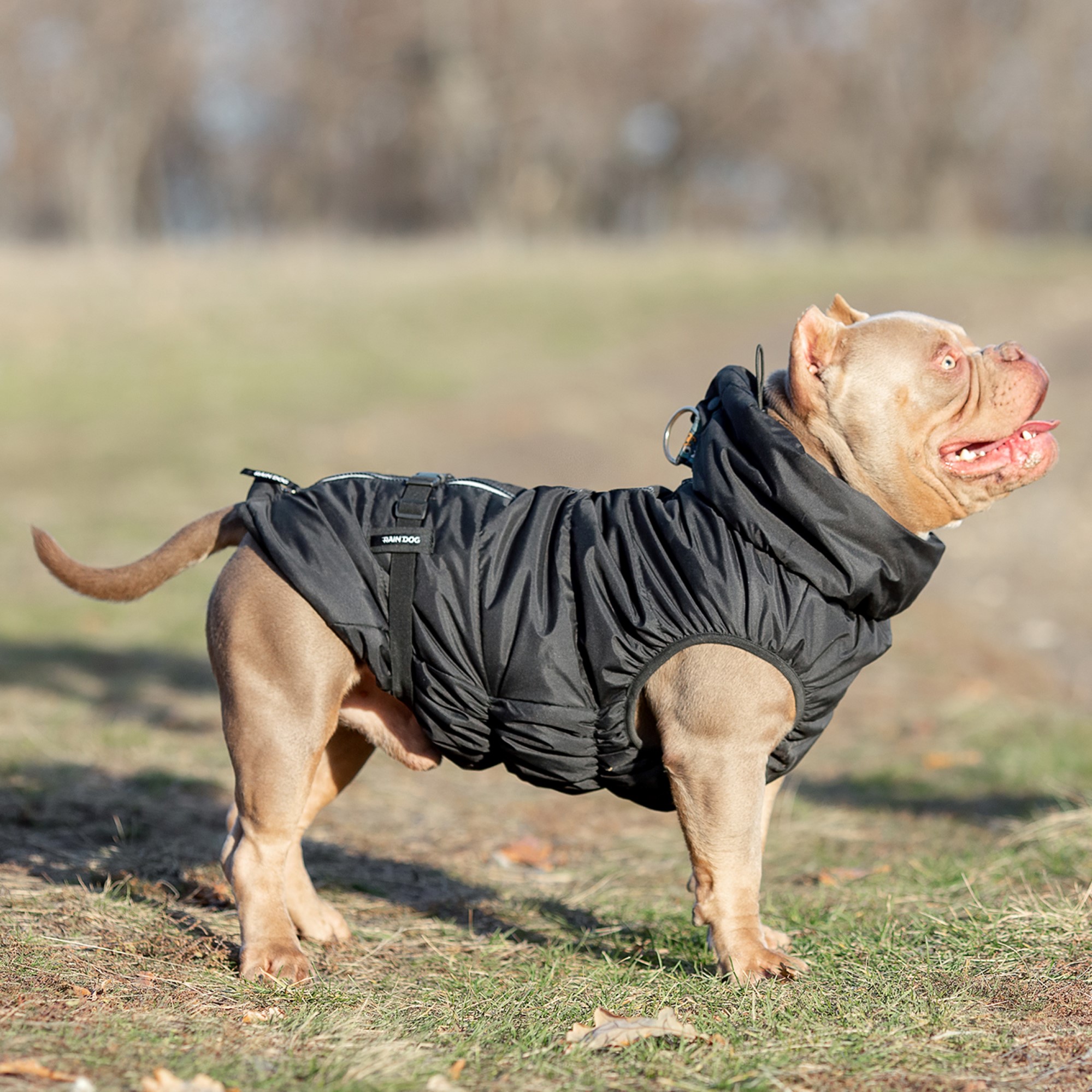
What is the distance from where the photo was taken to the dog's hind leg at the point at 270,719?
361cm

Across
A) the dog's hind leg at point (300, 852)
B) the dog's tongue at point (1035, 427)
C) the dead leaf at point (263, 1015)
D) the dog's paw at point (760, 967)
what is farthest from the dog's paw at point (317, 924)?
the dog's tongue at point (1035, 427)

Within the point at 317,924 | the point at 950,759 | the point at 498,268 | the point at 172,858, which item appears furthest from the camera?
the point at 498,268

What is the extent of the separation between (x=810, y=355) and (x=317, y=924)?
2.27 metres

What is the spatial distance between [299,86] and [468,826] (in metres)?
44.0

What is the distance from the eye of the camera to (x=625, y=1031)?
9.84 feet

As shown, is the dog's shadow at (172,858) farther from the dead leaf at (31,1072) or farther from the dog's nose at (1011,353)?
the dog's nose at (1011,353)

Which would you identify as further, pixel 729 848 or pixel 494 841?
pixel 494 841

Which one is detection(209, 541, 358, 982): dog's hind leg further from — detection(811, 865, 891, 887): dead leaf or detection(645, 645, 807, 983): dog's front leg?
detection(811, 865, 891, 887): dead leaf

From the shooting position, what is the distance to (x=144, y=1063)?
109 inches

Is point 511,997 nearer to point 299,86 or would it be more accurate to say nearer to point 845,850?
point 845,850

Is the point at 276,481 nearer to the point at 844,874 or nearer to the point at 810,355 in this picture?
the point at 810,355

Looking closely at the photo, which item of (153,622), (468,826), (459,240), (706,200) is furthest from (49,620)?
(706,200)

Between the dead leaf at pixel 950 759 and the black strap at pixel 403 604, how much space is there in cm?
376

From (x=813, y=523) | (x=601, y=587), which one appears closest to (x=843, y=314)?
(x=813, y=523)
